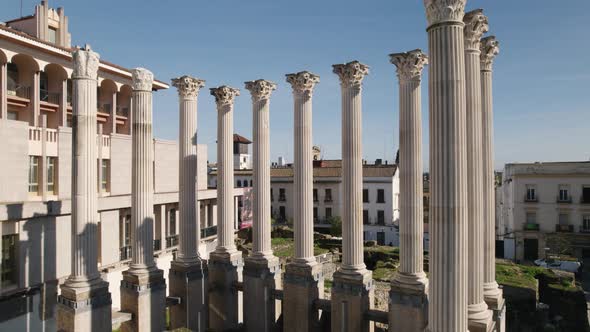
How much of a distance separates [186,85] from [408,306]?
13930 mm

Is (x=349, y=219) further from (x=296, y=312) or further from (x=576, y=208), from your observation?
(x=576, y=208)

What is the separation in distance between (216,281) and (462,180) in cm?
1455

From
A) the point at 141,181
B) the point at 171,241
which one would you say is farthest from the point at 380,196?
the point at 141,181

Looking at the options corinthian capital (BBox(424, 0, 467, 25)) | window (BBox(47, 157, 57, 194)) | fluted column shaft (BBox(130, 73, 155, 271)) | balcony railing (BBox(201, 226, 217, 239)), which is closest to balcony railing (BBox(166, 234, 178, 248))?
balcony railing (BBox(201, 226, 217, 239))

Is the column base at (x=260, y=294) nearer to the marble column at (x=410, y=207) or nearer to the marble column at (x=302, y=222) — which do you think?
the marble column at (x=302, y=222)

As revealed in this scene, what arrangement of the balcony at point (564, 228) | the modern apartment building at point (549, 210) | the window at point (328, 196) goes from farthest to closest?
the window at point (328, 196), the balcony at point (564, 228), the modern apartment building at point (549, 210)

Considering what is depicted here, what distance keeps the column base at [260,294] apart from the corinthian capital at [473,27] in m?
12.7

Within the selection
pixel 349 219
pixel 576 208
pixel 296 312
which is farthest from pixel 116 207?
pixel 576 208

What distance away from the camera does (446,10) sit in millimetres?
10055

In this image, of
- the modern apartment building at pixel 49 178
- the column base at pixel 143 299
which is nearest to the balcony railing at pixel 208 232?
the modern apartment building at pixel 49 178

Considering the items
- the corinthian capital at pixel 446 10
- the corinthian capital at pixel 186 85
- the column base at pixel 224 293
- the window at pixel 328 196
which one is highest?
the corinthian capital at pixel 186 85

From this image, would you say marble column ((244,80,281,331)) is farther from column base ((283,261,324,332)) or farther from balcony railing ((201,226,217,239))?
balcony railing ((201,226,217,239))

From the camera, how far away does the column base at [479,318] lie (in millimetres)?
11625

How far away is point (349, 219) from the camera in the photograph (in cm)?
1742
